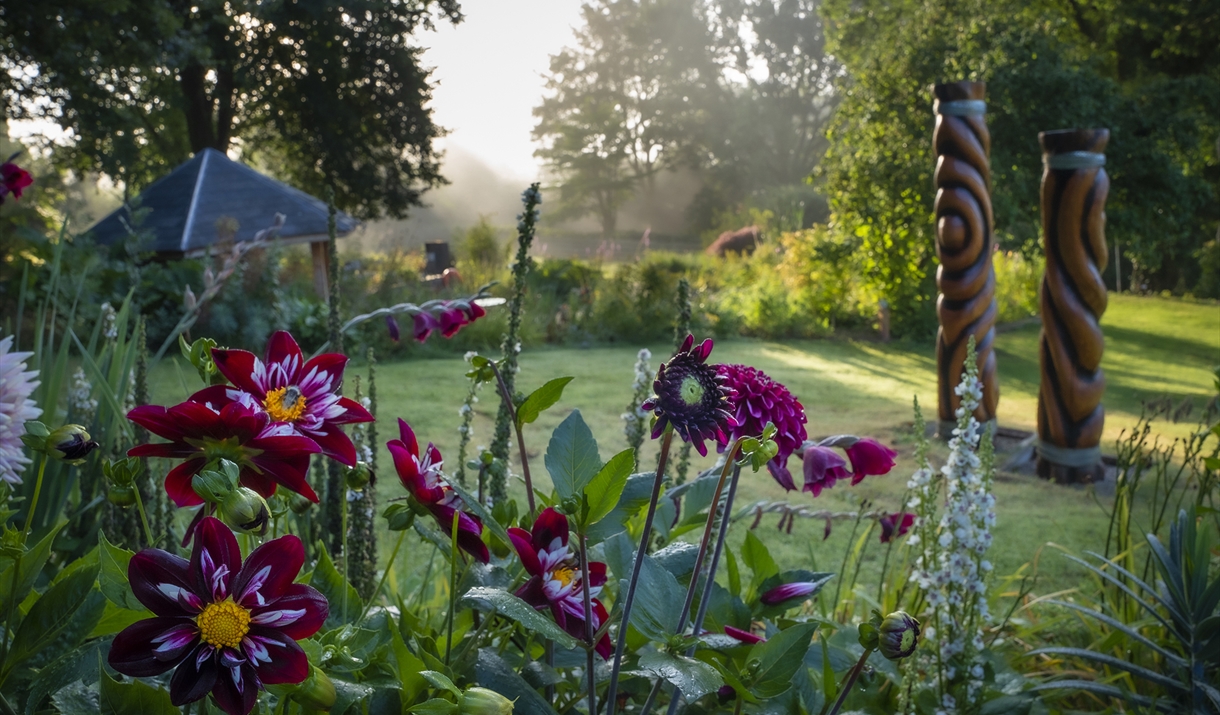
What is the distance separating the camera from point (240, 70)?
45.3 ft

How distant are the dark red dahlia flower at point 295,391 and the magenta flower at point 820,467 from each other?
1.55 feet

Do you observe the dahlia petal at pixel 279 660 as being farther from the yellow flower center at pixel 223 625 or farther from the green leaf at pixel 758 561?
the green leaf at pixel 758 561

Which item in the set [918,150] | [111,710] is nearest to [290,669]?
[111,710]

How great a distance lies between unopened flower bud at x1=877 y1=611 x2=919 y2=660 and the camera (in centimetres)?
59

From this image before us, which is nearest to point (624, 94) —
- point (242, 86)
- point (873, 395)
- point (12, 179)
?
point (242, 86)

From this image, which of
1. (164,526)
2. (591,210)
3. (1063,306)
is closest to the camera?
(164,526)

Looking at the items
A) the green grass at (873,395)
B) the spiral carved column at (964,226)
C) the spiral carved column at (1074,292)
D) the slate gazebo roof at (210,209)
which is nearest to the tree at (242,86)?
the slate gazebo roof at (210,209)

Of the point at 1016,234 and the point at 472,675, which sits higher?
the point at 1016,234

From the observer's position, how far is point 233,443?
554 millimetres

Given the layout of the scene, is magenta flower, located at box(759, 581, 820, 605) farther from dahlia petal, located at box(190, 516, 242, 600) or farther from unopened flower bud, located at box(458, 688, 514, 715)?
dahlia petal, located at box(190, 516, 242, 600)

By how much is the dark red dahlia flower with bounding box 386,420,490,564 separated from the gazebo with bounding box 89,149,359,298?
7.90m

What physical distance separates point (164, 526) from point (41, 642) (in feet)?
1.94

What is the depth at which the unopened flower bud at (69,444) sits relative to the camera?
0.57 m

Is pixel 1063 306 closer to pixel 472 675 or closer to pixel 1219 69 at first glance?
pixel 472 675
